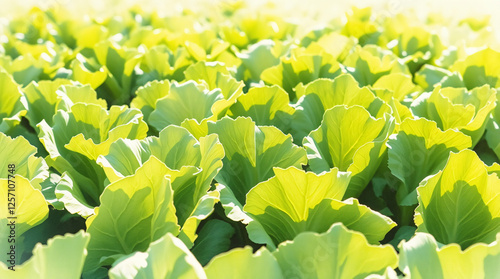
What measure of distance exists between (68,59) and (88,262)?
1.98 meters

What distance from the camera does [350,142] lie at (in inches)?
75.9

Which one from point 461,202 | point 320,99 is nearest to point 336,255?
point 461,202

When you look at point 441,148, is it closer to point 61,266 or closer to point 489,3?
point 61,266

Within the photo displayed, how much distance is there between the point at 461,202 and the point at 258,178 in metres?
0.62

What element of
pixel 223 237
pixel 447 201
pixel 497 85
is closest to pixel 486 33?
pixel 497 85

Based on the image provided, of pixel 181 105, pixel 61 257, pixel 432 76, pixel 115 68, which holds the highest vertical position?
pixel 61 257

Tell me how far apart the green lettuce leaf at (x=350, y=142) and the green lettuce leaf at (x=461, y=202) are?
0.82 ft

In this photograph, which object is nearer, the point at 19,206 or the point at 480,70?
the point at 19,206

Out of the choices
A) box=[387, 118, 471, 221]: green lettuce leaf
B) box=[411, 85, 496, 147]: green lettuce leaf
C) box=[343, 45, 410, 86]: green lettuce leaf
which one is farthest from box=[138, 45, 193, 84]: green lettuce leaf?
box=[387, 118, 471, 221]: green lettuce leaf

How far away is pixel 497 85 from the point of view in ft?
8.95

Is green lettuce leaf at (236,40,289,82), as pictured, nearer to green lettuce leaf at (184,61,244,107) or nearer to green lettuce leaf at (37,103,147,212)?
green lettuce leaf at (184,61,244,107)

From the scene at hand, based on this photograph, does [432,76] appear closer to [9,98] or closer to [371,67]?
[371,67]

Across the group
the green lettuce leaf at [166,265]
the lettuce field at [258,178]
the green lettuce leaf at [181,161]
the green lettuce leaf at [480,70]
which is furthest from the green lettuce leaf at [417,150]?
the green lettuce leaf at [480,70]

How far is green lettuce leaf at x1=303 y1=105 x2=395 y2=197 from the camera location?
5.94ft
